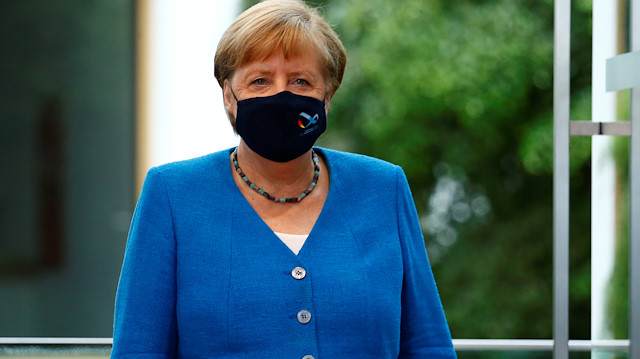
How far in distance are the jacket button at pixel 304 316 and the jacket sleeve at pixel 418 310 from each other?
0.66 ft

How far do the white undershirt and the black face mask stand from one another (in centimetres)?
12

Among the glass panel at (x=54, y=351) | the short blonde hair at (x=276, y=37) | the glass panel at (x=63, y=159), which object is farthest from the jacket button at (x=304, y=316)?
the glass panel at (x=63, y=159)

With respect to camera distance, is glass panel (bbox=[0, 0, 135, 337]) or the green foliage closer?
glass panel (bbox=[0, 0, 135, 337])

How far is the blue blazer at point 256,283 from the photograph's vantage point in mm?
1220

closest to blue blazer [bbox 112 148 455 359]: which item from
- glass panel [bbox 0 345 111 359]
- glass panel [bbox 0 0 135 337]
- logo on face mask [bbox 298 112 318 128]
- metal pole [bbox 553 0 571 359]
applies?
logo on face mask [bbox 298 112 318 128]

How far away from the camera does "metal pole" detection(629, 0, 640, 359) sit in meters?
1.68

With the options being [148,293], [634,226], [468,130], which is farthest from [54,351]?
[468,130]

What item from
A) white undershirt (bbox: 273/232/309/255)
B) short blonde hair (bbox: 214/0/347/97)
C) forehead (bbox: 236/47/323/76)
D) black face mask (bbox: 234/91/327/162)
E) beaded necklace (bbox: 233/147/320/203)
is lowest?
white undershirt (bbox: 273/232/309/255)

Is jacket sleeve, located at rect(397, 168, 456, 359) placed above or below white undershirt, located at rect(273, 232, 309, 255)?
below

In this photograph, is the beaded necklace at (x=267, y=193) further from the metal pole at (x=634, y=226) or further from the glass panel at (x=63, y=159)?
the glass panel at (x=63, y=159)

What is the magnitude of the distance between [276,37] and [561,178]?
2.38 feet

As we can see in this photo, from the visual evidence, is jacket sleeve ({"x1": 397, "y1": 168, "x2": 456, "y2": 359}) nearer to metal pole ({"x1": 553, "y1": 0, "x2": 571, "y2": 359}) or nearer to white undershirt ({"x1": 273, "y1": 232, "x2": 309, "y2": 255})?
white undershirt ({"x1": 273, "y1": 232, "x2": 309, "y2": 255})

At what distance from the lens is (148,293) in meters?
1.23

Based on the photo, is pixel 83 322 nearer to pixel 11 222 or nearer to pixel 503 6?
pixel 11 222
